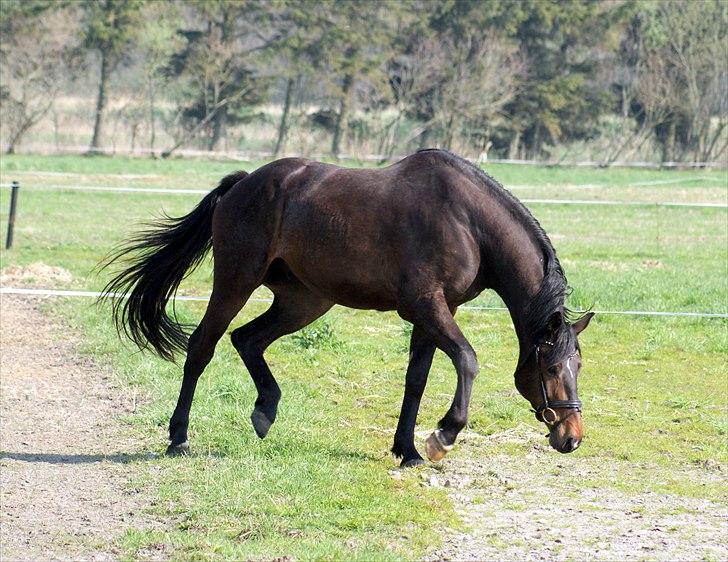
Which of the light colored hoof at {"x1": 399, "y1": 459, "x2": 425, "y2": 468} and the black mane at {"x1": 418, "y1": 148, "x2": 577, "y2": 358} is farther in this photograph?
the light colored hoof at {"x1": 399, "y1": 459, "x2": 425, "y2": 468}

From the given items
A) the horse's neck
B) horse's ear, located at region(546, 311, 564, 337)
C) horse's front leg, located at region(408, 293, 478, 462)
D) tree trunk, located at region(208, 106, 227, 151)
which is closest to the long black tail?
horse's front leg, located at region(408, 293, 478, 462)

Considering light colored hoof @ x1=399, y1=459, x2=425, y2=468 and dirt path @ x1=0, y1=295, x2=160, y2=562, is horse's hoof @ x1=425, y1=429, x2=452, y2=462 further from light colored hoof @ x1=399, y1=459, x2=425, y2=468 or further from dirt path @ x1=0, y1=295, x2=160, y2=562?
dirt path @ x1=0, y1=295, x2=160, y2=562

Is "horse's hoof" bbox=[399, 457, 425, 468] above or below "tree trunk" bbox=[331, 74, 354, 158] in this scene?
above

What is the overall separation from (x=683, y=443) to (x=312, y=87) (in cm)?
4650

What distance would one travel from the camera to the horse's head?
6.23 m

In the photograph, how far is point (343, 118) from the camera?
5134cm

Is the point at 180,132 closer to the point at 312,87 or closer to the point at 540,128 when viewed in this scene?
the point at 312,87

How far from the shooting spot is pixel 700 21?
4947cm

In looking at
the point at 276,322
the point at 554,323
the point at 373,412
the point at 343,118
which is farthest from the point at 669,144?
the point at 554,323

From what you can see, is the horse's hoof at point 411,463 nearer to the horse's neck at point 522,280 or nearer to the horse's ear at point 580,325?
the horse's neck at point 522,280

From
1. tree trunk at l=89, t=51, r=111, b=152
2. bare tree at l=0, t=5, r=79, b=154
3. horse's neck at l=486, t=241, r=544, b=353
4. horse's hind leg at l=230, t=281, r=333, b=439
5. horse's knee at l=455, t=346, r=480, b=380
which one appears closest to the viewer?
horse's knee at l=455, t=346, r=480, b=380

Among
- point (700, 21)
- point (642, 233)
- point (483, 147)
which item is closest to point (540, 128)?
point (483, 147)

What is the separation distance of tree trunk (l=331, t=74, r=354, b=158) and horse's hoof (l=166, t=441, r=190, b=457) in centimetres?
4415

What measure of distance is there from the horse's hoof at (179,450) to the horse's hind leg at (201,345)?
1.3 inches
